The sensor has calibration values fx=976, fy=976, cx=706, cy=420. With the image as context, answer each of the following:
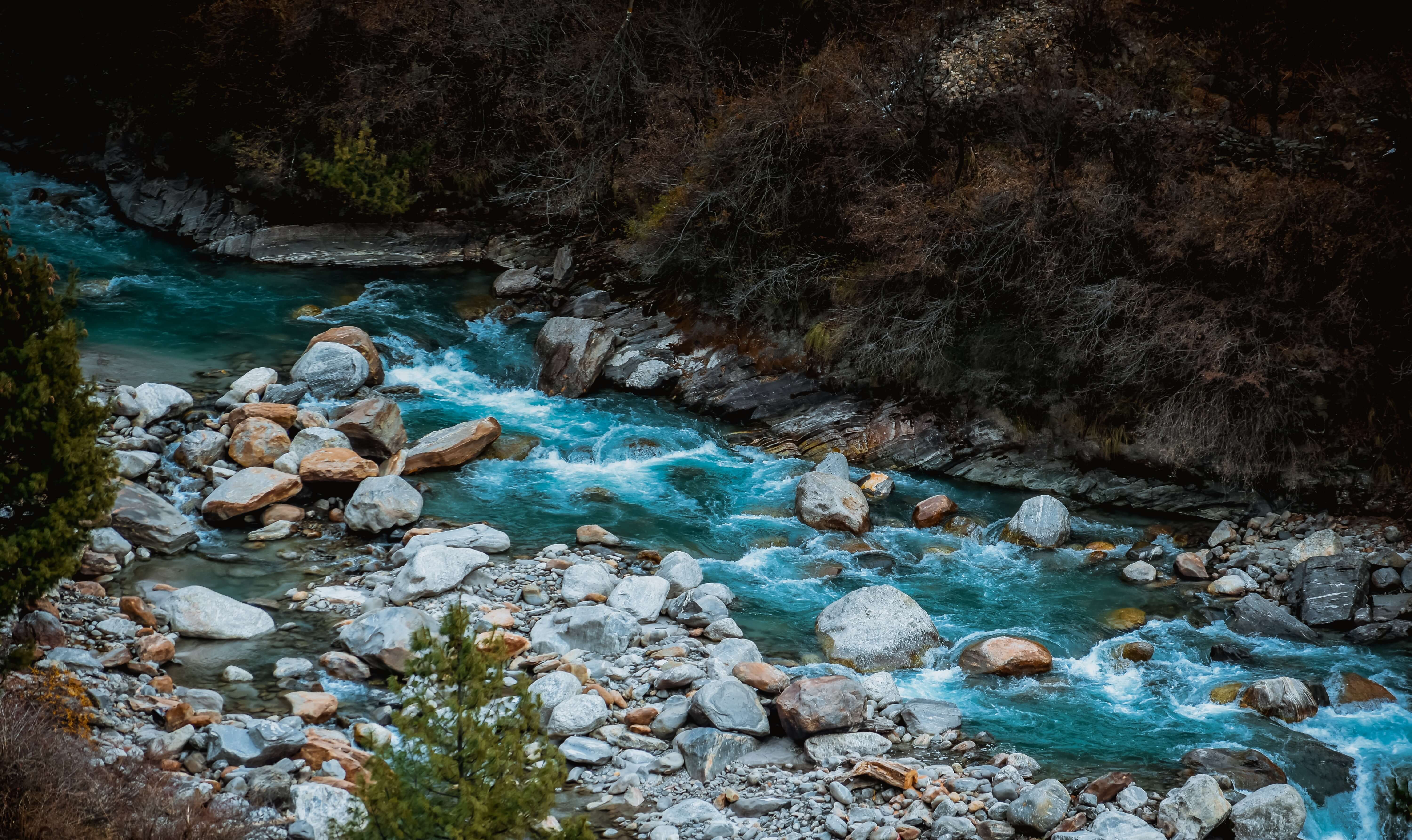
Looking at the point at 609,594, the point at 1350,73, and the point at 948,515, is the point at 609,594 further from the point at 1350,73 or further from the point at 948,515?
the point at 1350,73

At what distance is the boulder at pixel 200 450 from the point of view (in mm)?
10266

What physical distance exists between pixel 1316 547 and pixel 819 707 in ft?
20.1

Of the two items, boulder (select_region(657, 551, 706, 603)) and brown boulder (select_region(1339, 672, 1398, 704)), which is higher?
brown boulder (select_region(1339, 672, 1398, 704))

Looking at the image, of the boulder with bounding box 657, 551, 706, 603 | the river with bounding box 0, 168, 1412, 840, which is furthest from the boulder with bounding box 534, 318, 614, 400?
the boulder with bounding box 657, 551, 706, 603

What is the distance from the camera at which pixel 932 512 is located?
10898mm

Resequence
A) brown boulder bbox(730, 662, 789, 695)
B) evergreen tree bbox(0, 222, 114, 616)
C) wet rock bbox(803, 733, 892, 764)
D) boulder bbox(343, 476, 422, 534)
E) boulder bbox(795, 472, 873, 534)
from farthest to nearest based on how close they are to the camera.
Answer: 1. boulder bbox(795, 472, 873, 534)
2. boulder bbox(343, 476, 422, 534)
3. brown boulder bbox(730, 662, 789, 695)
4. wet rock bbox(803, 733, 892, 764)
5. evergreen tree bbox(0, 222, 114, 616)

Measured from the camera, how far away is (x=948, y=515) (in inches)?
433

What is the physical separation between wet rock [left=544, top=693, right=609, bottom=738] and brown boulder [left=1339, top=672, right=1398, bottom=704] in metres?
5.67

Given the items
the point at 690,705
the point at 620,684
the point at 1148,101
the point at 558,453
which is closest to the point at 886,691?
the point at 690,705

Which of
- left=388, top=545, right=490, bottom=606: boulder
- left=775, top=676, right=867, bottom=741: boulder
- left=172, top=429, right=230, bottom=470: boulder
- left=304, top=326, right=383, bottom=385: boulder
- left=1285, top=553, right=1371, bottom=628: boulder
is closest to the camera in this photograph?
left=775, top=676, right=867, bottom=741: boulder

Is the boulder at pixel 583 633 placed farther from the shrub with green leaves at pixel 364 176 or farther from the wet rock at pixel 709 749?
the shrub with green leaves at pixel 364 176

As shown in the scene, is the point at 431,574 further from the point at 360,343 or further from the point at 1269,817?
the point at 1269,817

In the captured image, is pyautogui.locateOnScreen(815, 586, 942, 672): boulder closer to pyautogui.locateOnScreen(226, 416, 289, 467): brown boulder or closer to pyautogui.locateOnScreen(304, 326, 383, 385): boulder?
pyautogui.locateOnScreen(226, 416, 289, 467): brown boulder

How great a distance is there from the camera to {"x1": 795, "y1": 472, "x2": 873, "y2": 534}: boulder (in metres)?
10.5
